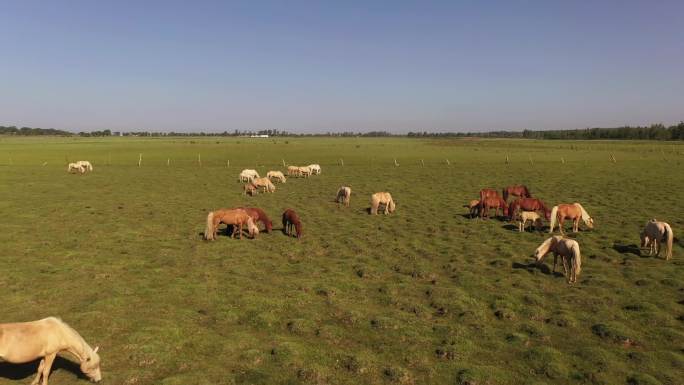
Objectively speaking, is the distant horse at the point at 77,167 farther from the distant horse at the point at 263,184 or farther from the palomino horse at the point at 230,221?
the palomino horse at the point at 230,221

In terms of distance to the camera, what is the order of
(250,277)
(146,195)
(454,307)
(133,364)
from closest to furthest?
1. (133,364)
2. (454,307)
3. (250,277)
4. (146,195)

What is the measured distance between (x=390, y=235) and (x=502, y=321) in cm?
946

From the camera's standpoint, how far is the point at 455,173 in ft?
160

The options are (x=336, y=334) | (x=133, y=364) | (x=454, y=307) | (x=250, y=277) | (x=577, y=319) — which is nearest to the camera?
(x=133, y=364)

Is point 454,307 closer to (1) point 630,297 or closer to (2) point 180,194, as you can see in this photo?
(1) point 630,297

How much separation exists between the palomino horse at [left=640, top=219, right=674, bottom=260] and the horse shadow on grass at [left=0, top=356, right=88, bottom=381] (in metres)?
19.1

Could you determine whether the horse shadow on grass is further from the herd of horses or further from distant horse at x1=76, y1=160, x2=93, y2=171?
distant horse at x1=76, y1=160, x2=93, y2=171

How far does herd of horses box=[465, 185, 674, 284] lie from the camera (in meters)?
13.9

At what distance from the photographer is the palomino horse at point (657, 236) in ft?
51.2

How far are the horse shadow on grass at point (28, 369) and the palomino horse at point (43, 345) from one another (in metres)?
0.60

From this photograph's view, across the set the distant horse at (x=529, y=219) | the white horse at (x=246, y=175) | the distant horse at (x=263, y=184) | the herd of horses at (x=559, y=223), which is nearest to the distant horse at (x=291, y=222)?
the herd of horses at (x=559, y=223)

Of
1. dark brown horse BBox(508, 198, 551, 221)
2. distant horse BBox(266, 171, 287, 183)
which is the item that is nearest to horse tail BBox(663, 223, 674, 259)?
dark brown horse BBox(508, 198, 551, 221)

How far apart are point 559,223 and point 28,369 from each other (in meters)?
20.6

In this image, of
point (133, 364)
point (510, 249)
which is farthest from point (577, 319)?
point (133, 364)
